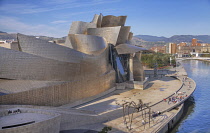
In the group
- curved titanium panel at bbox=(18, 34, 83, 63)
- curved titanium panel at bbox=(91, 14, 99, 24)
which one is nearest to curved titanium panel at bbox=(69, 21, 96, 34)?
curved titanium panel at bbox=(91, 14, 99, 24)

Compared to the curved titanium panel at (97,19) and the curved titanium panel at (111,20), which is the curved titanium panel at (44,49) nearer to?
the curved titanium panel at (97,19)

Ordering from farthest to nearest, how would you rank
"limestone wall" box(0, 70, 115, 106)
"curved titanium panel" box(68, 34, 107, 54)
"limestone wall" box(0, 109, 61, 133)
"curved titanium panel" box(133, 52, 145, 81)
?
"curved titanium panel" box(133, 52, 145, 81), "curved titanium panel" box(68, 34, 107, 54), "limestone wall" box(0, 70, 115, 106), "limestone wall" box(0, 109, 61, 133)

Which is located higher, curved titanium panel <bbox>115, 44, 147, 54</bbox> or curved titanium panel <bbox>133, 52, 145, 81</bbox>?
curved titanium panel <bbox>115, 44, 147, 54</bbox>

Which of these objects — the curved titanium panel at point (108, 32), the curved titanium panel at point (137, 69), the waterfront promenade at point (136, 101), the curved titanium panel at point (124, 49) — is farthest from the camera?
the curved titanium panel at point (137, 69)

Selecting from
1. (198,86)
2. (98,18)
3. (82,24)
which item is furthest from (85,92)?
(198,86)

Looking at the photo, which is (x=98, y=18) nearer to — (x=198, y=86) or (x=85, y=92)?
(x=85, y=92)

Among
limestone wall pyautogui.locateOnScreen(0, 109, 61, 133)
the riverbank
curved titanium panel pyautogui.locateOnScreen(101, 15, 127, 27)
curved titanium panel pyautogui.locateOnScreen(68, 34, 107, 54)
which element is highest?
curved titanium panel pyautogui.locateOnScreen(101, 15, 127, 27)

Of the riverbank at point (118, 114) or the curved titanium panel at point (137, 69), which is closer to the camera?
the riverbank at point (118, 114)

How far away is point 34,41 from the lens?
20.8 m

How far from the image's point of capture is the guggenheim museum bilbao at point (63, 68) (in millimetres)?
19295

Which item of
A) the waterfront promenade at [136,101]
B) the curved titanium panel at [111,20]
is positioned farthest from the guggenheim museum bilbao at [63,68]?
the curved titanium panel at [111,20]

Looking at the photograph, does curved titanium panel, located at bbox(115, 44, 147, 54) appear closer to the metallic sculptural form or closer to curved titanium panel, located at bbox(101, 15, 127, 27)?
the metallic sculptural form

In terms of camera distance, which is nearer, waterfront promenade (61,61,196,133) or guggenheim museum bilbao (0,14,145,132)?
guggenheim museum bilbao (0,14,145,132)

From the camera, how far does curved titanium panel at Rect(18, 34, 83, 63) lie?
20.4m
